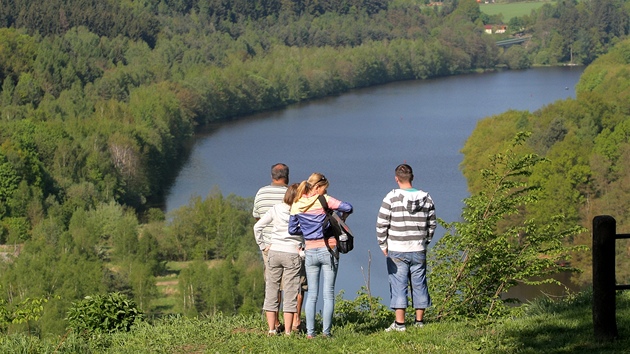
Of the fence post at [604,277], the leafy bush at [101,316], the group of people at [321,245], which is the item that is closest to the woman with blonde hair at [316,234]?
the group of people at [321,245]

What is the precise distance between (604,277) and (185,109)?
7097 cm

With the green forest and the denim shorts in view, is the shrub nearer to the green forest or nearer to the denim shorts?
the denim shorts

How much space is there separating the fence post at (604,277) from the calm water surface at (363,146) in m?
21.6

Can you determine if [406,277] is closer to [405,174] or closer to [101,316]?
[405,174]

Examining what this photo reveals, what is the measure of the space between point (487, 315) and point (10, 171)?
135 feet

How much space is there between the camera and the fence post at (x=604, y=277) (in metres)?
6.71

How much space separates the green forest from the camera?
3612cm

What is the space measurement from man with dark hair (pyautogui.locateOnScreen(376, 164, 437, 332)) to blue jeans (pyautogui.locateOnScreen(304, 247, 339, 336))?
1.29ft

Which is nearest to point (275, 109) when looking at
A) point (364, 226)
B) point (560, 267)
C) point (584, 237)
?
point (364, 226)

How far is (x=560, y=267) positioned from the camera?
32.5 ft

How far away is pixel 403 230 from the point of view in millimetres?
8430

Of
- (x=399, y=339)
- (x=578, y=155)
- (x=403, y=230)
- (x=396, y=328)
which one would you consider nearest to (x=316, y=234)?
(x=403, y=230)

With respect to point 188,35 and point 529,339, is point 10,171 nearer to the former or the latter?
point 529,339

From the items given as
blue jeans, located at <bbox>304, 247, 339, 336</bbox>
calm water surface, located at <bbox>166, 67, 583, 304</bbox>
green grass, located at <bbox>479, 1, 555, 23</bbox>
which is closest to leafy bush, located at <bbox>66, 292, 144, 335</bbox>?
blue jeans, located at <bbox>304, 247, 339, 336</bbox>
